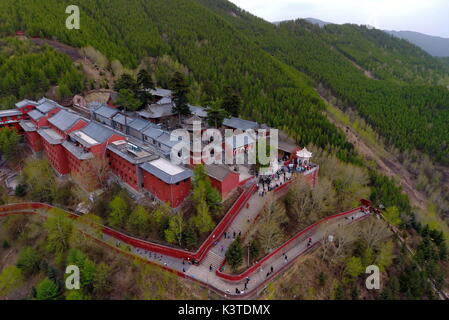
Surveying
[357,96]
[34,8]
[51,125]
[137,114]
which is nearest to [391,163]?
[357,96]

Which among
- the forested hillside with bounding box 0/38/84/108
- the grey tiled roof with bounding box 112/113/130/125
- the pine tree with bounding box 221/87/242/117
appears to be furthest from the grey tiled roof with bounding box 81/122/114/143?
the forested hillside with bounding box 0/38/84/108

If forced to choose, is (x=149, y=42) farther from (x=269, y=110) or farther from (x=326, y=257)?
(x=326, y=257)

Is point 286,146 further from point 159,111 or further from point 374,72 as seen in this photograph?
point 374,72

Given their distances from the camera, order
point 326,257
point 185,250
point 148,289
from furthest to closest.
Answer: point 326,257
point 185,250
point 148,289

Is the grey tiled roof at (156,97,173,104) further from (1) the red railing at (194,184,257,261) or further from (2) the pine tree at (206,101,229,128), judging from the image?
(1) the red railing at (194,184,257,261)

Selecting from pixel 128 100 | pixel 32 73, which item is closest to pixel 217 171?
pixel 128 100

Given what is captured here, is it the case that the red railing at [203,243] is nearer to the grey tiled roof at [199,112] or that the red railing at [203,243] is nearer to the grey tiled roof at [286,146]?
the grey tiled roof at [286,146]
